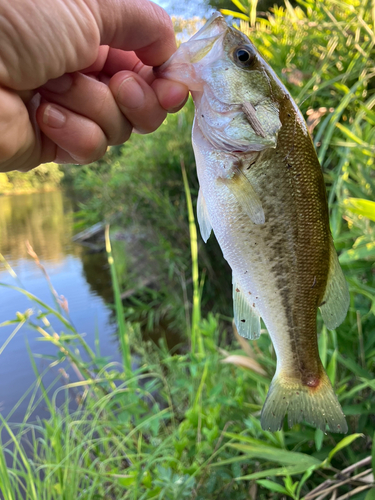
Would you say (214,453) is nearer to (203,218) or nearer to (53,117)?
(203,218)

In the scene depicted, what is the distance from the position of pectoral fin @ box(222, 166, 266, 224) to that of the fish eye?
32cm

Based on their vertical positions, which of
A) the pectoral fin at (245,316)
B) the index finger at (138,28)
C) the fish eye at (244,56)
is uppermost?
the fish eye at (244,56)

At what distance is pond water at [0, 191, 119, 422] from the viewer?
3701mm

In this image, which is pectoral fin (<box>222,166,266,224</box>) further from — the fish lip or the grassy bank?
the grassy bank

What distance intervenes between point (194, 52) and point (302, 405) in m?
1.00

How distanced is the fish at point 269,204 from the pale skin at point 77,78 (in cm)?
12

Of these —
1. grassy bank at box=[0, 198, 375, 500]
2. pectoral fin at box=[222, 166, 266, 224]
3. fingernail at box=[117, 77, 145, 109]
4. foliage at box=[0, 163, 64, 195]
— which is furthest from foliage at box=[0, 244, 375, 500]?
foliage at box=[0, 163, 64, 195]

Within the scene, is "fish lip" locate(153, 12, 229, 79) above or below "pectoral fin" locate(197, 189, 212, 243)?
above

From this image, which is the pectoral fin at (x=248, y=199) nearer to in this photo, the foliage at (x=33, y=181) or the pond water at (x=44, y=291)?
the pond water at (x=44, y=291)

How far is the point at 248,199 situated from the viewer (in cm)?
87

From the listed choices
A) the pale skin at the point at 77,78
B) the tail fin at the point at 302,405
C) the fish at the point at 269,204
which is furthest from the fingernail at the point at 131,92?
the tail fin at the point at 302,405

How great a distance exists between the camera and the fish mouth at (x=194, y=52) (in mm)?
924

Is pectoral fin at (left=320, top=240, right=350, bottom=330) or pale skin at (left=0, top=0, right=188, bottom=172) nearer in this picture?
pale skin at (left=0, top=0, right=188, bottom=172)

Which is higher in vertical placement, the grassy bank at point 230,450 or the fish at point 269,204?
the fish at point 269,204
